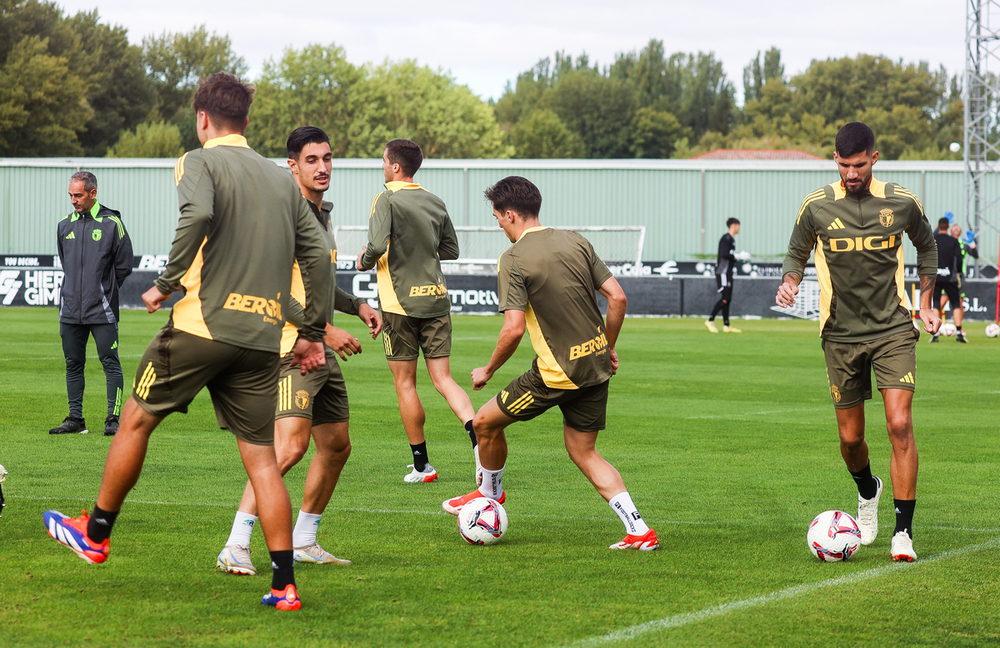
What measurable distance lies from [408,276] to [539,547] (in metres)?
3.02

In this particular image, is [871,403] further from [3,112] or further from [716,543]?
[3,112]

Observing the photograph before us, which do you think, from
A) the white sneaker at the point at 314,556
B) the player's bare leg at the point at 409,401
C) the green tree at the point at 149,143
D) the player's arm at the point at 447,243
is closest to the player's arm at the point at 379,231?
the player's arm at the point at 447,243

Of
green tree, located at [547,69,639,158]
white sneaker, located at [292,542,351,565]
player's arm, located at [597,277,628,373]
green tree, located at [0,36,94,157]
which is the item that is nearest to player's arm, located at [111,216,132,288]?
white sneaker, located at [292,542,351,565]

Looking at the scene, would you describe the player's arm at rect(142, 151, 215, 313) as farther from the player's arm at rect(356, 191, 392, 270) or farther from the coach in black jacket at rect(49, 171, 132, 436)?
the coach in black jacket at rect(49, 171, 132, 436)

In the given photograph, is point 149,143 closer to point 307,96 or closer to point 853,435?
point 307,96

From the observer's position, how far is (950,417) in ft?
39.4

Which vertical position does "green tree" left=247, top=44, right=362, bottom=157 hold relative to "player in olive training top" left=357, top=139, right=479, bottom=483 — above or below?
above

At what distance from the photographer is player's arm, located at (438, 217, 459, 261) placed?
9008 mm

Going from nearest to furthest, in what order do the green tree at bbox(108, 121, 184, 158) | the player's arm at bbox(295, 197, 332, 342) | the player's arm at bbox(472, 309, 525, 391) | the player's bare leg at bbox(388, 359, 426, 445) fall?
the player's arm at bbox(295, 197, 332, 342) → the player's arm at bbox(472, 309, 525, 391) → the player's bare leg at bbox(388, 359, 426, 445) → the green tree at bbox(108, 121, 184, 158)

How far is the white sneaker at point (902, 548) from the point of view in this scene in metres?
5.98

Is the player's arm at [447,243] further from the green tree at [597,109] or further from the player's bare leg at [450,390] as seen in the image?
the green tree at [597,109]

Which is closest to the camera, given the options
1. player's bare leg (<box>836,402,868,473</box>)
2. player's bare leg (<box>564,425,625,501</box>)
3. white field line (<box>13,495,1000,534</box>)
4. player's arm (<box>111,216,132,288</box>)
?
player's bare leg (<box>564,425,625,501</box>)

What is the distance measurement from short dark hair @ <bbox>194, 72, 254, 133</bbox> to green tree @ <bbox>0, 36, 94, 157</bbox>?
61560mm

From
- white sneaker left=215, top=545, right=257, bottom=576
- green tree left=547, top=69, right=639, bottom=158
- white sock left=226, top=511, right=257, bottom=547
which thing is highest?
green tree left=547, top=69, right=639, bottom=158
